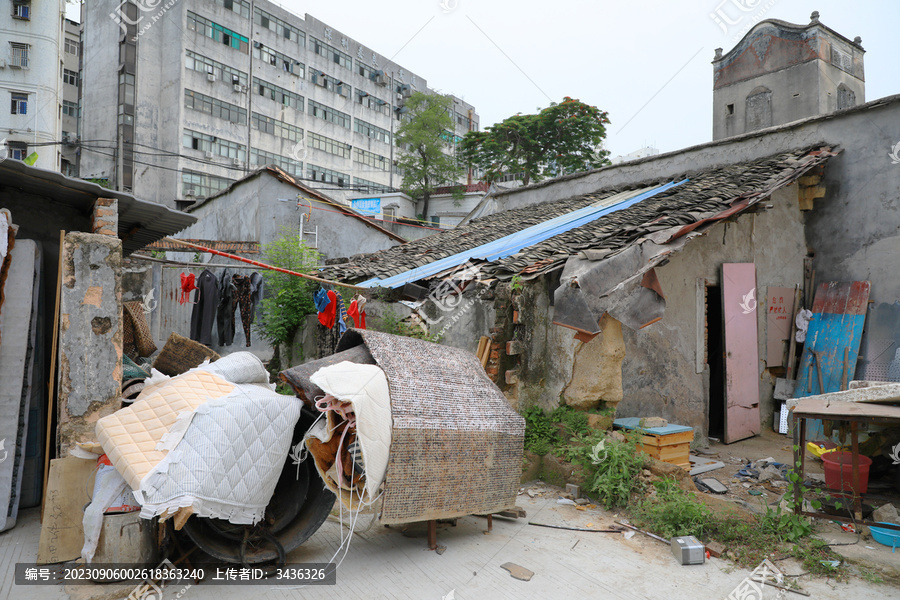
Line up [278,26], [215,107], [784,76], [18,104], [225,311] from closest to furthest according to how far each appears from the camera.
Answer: [225,311], [784,76], [18,104], [215,107], [278,26]

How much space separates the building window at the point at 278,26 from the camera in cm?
2912

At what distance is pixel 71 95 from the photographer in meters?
28.7

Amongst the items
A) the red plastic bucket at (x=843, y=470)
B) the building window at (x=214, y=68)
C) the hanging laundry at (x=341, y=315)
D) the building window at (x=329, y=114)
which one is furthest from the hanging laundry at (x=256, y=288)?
the building window at (x=329, y=114)

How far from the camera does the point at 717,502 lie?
17.1 feet

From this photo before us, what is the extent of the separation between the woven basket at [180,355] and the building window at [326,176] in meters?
27.7

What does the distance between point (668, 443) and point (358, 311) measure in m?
4.42

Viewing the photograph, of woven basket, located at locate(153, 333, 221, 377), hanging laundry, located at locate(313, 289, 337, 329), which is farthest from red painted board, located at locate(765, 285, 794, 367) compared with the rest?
woven basket, located at locate(153, 333, 221, 377)

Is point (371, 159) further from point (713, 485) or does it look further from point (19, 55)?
point (713, 485)

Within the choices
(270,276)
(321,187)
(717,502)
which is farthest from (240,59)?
(717,502)

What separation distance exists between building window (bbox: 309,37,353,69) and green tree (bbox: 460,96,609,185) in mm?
11657

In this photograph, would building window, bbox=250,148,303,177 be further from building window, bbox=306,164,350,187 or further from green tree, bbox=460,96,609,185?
green tree, bbox=460,96,609,185

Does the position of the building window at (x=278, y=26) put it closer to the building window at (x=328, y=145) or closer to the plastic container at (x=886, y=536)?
the building window at (x=328, y=145)

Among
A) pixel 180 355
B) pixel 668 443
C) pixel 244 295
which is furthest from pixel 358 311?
pixel 668 443

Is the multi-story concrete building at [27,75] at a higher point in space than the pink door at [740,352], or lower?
higher
